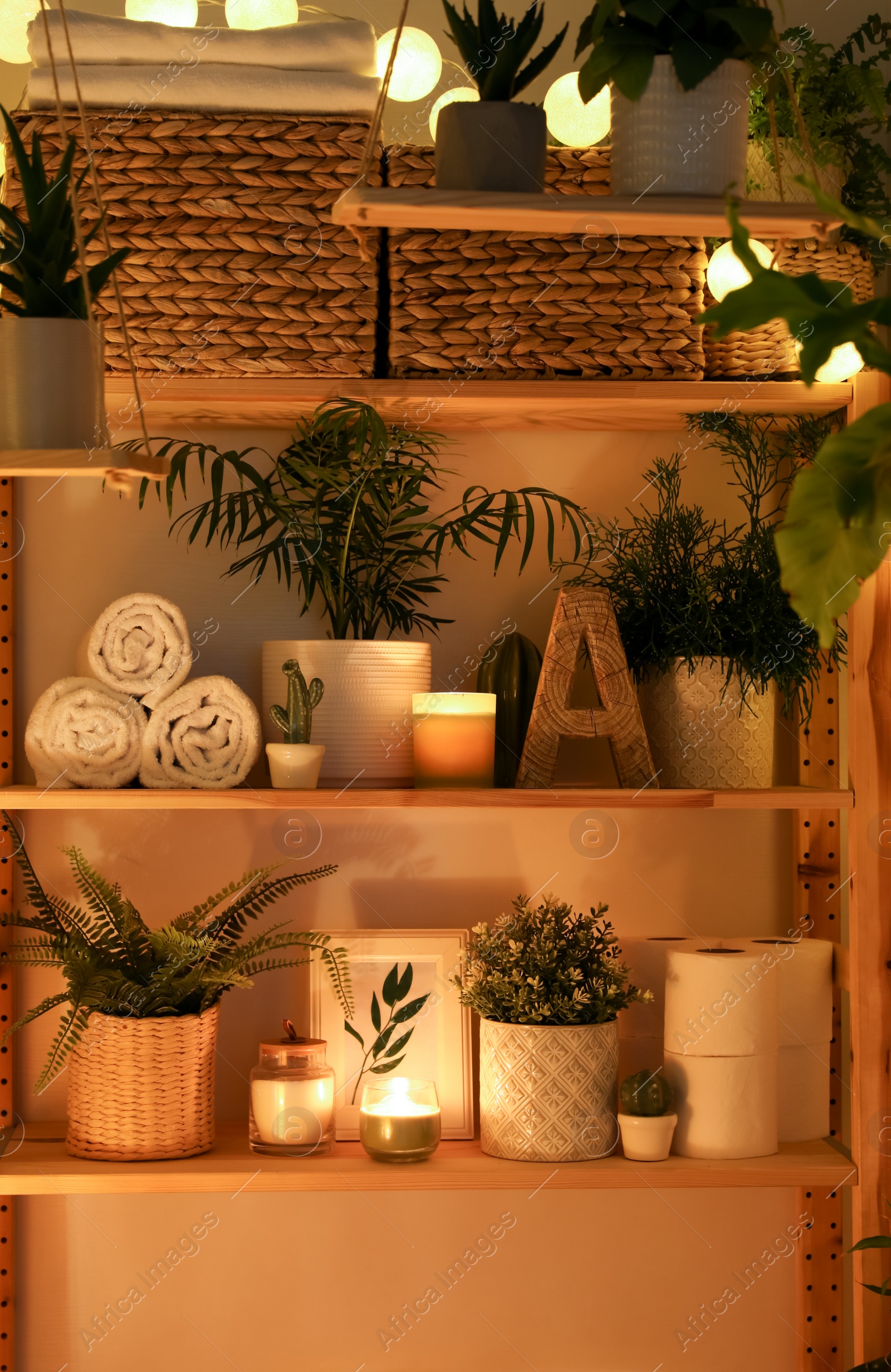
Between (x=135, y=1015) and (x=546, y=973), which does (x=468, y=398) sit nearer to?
(x=546, y=973)

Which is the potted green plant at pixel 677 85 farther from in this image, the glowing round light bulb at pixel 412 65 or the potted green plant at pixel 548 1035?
the potted green plant at pixel 548 1035

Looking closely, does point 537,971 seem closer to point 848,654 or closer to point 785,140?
point 848,654

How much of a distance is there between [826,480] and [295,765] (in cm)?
70

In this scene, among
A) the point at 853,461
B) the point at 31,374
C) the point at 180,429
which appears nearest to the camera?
the point at 853,461

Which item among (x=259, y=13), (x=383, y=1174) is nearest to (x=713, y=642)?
(x=383, y=1174)

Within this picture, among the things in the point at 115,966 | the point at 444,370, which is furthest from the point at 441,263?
the point at 115,966

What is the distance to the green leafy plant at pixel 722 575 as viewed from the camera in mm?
1261

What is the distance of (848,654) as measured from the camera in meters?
1.29

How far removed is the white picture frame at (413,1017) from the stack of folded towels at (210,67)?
86 cm

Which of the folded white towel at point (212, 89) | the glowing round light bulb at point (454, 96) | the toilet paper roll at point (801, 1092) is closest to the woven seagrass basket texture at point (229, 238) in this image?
the folded white towel at point (212, 89)

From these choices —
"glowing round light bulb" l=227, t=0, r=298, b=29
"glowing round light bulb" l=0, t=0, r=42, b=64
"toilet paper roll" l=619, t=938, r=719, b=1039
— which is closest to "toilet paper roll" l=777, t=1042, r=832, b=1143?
"toilet paper roll" l=619, t=938, r=719, b=1039

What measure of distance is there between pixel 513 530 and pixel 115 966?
2.16 feet

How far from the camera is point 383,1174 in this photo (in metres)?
1.20

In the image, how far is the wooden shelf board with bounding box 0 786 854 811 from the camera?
3.90 feet
